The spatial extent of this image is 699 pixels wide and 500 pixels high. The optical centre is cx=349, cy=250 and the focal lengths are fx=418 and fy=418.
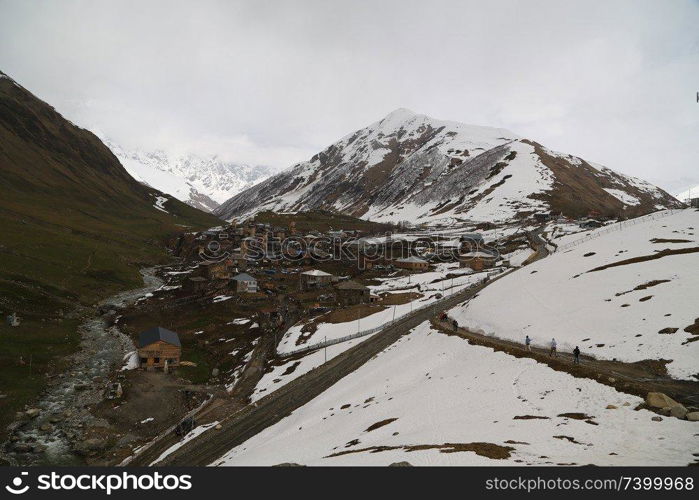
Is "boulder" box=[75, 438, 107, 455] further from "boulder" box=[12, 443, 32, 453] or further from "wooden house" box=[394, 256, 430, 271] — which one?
"wooden house" box=[394, 256, 430, 271]

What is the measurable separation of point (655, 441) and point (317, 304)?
3257 inches

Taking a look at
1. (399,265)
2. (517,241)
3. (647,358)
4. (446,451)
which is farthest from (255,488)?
(517,241)

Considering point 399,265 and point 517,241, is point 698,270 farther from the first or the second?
point 517,241

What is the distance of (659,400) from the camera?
2478 cm

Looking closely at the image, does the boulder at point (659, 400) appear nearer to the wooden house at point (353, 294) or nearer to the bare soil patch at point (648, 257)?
the bare soil patch at point (648, 257)

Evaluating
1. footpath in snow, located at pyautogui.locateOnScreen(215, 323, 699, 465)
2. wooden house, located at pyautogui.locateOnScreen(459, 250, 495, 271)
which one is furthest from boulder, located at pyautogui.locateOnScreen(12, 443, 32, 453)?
wooden house, located at pyautogui.locateOnScreen(459, 250, 495, 271)

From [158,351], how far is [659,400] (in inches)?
2419

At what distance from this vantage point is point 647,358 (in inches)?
1347

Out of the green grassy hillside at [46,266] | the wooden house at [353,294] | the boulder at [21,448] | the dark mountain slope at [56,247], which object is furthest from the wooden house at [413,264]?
the boulder at [21,448]

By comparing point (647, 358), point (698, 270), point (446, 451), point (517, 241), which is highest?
point (517, 241)

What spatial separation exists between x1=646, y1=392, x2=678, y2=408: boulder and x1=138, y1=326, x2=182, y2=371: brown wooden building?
59.9 metres

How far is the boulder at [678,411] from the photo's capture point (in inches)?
904

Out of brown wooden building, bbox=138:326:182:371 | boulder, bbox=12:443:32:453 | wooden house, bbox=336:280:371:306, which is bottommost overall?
boulder, bbox=12:443:32:453

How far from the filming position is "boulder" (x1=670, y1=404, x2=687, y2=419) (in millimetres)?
22953
